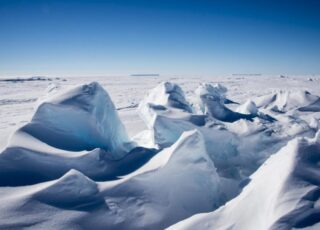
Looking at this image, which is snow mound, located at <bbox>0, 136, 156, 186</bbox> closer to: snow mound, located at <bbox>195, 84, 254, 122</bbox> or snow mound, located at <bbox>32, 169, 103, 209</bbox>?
snow mound, located at <bbox>32, 169, 103, 209</bbox>

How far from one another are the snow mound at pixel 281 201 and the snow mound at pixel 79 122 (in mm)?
2167

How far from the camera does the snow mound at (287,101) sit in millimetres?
9938

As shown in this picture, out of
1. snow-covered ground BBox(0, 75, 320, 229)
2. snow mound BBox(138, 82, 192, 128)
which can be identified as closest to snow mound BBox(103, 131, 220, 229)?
snow-covered ground BBox(0, 75, 320, 229)

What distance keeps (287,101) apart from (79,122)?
8016 mm

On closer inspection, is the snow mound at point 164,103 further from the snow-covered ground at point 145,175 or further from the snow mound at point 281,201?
the snow mound at point 281,201

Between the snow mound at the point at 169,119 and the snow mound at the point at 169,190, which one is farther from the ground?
the snow mound at the point at 169,119

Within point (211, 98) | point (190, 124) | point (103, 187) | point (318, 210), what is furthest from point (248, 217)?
point (211, 98)

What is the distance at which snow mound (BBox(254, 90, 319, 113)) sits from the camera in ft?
32.6

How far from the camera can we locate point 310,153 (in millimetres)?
2861

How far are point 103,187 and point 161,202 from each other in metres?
0.59

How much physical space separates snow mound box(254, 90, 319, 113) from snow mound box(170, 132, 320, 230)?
705 centimetres

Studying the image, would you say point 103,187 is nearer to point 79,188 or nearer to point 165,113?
point 79,188

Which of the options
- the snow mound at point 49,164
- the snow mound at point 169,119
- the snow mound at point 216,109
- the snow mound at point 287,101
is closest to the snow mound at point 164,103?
the snow mound at point 169,119

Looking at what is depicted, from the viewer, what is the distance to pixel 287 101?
10.4 meters
